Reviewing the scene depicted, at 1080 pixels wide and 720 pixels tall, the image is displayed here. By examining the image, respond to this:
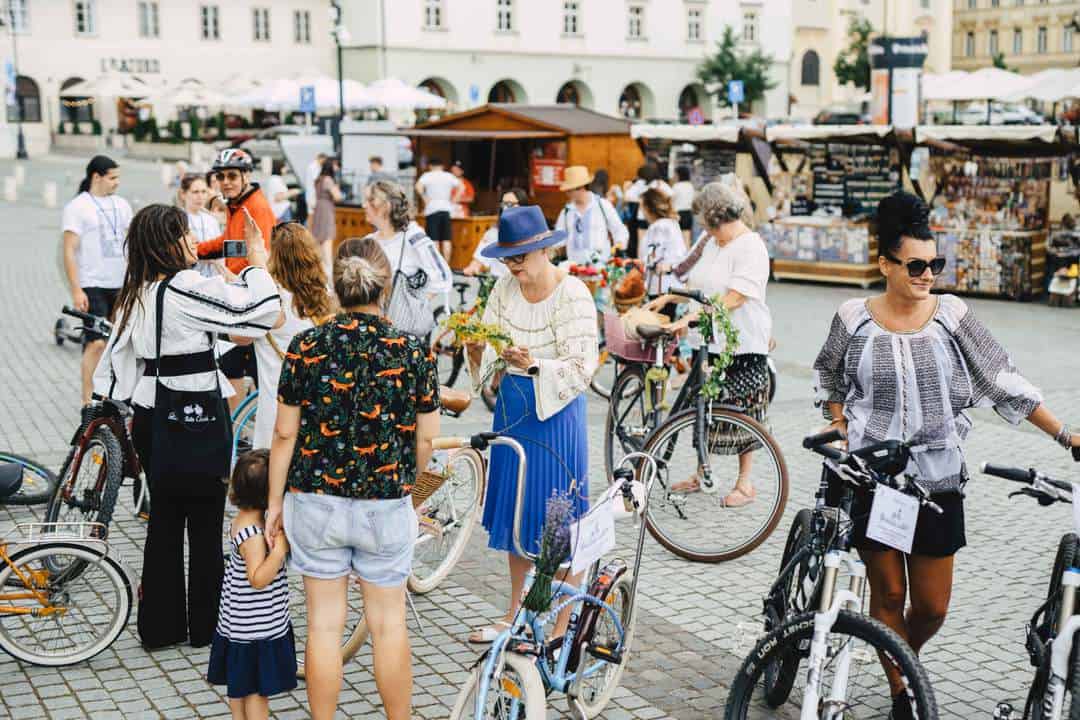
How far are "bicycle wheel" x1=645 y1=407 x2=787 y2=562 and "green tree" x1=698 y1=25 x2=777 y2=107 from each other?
60999mm

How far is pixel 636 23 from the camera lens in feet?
223

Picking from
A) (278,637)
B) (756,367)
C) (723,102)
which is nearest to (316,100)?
(756,367)

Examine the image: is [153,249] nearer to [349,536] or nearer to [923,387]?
[349,536]

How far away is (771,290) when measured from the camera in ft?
60.3

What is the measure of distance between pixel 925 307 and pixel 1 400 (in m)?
8.30

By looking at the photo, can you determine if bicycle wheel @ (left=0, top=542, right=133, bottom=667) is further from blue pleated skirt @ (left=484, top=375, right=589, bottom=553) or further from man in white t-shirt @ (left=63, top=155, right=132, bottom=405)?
man in white t-shirt @ (left=63, top=155, right=132, bottom=405)

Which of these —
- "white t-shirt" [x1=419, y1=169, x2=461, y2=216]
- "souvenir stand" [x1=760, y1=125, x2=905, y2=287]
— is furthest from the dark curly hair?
"white t-shirt" [x1=419, y1=169, x2=461, y2=216]

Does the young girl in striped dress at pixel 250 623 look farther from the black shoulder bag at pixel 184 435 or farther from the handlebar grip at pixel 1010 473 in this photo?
the handlebar grip at pixel 1010 473

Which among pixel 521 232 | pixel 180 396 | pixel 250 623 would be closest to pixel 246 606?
pixel 250 623

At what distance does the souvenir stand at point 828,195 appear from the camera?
18.3 meters

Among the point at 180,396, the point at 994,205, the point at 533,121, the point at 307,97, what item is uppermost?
the point at 307,97

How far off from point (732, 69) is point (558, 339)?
210 ft

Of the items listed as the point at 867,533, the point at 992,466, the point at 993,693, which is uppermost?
the point at 992,466

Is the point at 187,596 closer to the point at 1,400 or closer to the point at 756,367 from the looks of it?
the point at 756,367
